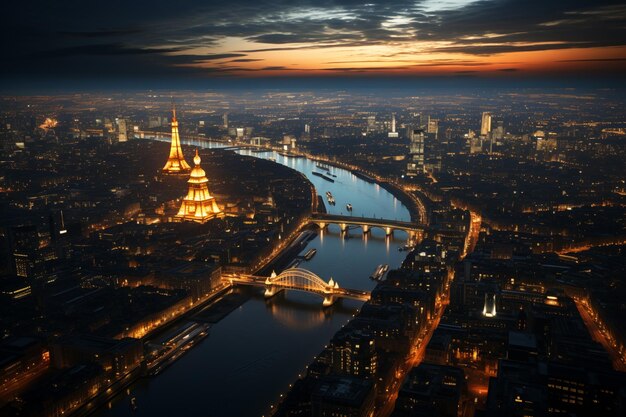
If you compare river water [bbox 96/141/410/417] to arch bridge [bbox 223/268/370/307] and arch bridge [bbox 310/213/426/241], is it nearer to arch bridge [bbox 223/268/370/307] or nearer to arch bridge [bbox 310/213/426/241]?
arch bridge [bbox 223/268/370/307]

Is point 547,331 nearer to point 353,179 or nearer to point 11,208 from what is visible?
point 11,208

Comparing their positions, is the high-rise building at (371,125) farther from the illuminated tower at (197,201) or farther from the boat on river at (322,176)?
the illuminated tower at (197,201)

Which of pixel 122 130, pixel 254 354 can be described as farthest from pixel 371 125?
pixel 254 354

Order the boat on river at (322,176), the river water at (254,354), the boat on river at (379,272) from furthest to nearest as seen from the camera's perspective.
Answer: the boat on river at (322,176) < the boat on river at (379,272) < the river water at (254,354)

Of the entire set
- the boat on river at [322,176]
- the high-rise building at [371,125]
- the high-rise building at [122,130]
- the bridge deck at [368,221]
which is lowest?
the boat on river at [322,176]

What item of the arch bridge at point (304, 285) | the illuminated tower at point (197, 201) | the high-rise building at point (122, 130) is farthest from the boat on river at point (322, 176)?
the arch bridge at point (304, 285)

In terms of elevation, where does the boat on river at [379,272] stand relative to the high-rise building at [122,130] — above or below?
below

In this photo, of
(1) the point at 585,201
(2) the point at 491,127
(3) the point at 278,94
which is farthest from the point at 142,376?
(3) the point at 278,94

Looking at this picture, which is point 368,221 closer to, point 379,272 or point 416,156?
point 379,272
